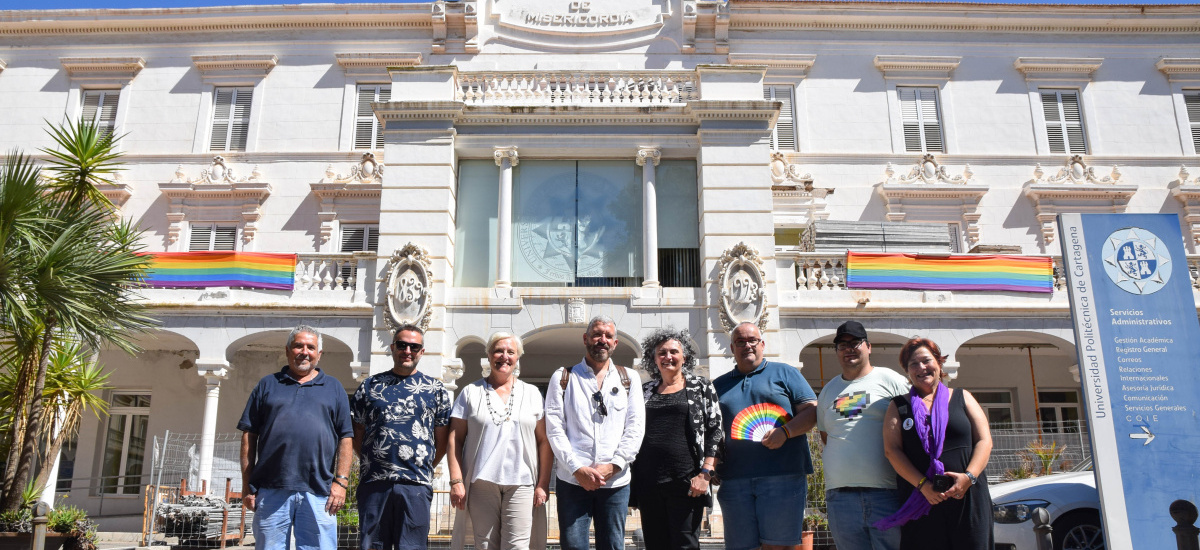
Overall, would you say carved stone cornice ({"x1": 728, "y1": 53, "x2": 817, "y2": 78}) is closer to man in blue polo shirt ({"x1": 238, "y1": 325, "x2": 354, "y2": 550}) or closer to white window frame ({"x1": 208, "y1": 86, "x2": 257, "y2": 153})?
white window frame ({"x1": 208, "y1": 86, "x2": 257, "y2": 153})

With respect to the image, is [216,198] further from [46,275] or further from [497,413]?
[497,413]

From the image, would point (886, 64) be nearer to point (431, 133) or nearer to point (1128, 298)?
point (431, 133)

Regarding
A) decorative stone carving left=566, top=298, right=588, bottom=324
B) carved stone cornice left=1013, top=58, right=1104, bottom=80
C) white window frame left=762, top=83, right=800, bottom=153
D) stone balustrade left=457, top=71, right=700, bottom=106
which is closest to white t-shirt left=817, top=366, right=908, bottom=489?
decorative stone carving left=566, top=298, right=588, bottom=324

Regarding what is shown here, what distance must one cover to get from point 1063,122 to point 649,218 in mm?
11726

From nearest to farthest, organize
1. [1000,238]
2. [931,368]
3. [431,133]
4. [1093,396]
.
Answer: [931,368] < [1093,396] < [431,133] < [1000,238]

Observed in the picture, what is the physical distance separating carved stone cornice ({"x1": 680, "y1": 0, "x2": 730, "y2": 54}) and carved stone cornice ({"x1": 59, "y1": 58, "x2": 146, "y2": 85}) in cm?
1330

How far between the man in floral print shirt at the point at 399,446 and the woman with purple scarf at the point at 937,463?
119 inches

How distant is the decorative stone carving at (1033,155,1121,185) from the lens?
1944cm

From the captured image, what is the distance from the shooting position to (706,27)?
20.4m

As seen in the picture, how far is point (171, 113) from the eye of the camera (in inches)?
798

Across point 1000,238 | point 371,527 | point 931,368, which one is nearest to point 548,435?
point 371,527

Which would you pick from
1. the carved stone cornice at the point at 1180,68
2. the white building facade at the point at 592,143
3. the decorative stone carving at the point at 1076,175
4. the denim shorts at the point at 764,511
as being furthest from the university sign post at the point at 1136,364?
the carved stone cornice at the point at 1180,68

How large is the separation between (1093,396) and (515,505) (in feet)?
17.0

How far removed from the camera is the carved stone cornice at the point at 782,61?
2022 cm
